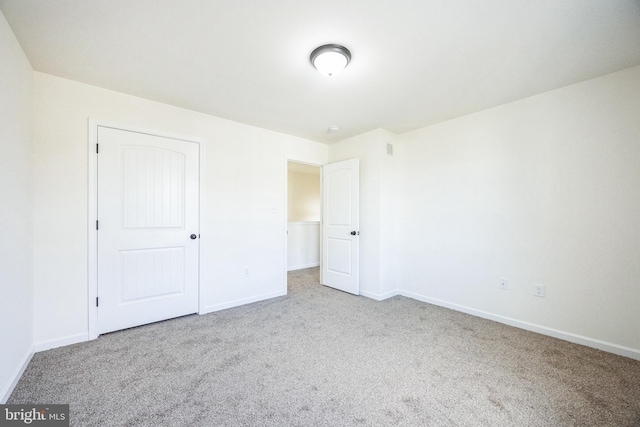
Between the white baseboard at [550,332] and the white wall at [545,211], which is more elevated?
the white wall at [545,211]

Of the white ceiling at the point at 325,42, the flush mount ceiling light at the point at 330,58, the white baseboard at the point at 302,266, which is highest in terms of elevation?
the white ceiling at the point at 325,42

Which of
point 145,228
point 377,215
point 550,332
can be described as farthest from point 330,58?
point 550,332

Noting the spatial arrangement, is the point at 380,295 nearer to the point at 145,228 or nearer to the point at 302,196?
the point at 145,228

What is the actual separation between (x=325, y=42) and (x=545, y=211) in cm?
260

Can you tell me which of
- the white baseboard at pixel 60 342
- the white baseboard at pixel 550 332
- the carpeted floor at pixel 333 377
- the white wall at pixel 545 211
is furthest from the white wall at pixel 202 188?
the white baseboard at pixel 550 332

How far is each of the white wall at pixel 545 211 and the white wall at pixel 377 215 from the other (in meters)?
0.43

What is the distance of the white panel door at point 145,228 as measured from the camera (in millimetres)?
2525

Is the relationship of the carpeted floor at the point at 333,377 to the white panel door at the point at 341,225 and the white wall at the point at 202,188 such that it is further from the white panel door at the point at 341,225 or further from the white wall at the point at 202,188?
the white panel door at the point at 341,225

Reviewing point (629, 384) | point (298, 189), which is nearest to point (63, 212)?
point (629, 384)

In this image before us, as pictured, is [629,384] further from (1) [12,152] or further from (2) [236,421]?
(1) [12,152]

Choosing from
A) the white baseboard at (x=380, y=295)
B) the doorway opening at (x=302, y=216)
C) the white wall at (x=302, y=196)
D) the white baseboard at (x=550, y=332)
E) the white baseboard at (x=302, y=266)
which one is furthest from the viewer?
the white wall at (x=302, y=196)

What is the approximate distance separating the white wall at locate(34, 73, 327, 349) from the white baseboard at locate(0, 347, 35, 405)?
0.56 ft

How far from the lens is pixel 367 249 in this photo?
3.77 m

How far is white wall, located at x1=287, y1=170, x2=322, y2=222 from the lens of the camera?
6898mm
